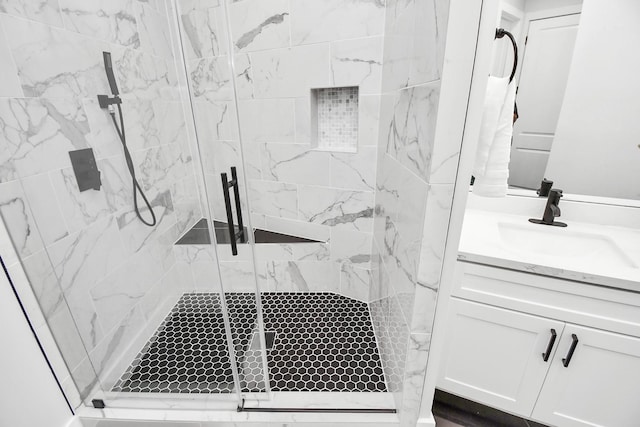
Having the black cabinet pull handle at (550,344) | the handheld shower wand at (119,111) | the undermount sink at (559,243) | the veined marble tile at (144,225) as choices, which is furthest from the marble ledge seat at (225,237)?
the black cabinet pull handle at (550,344)

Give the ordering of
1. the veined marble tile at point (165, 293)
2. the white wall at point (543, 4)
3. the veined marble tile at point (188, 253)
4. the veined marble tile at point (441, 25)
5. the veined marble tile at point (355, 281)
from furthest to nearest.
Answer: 1. the veined marble tile at point (355, 281)
2. the veined marble tile at point (188, 253)
3. the veined marble tile at point (165, 293)
4. the white wall at point (543, 4)
5. the veined marble tile at point (441, 25)

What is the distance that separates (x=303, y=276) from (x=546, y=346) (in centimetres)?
132

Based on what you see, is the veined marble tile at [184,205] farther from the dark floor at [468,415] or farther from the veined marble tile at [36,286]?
the dark floor at [468,415]

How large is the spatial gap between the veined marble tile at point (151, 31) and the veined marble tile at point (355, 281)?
5.00 feet

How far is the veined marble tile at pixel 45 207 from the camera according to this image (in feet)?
3.35

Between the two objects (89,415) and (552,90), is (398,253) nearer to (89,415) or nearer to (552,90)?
(552,90)

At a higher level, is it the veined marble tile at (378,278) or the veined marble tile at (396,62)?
the veined marble tile at (396,62)

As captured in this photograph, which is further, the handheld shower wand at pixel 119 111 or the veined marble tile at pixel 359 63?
the veined marble tile at pixel 359 63

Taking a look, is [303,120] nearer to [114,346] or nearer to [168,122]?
[168,122]

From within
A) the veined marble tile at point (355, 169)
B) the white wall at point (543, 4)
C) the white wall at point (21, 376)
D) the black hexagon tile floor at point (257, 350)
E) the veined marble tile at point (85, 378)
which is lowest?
the black hexagon tile floor at point (257, 350)

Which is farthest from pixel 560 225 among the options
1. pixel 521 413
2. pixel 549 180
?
pixel 521 413

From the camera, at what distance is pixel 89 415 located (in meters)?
1.17

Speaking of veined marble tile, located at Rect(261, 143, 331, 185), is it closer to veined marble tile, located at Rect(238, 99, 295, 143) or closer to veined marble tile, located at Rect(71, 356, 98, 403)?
veined marble tile, located at Rect(238, 99, 295, 143)

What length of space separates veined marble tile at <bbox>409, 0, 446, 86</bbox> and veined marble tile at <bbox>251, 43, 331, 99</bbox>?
0.70 m
